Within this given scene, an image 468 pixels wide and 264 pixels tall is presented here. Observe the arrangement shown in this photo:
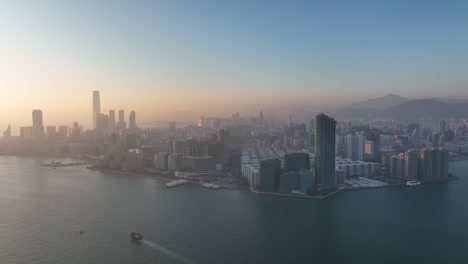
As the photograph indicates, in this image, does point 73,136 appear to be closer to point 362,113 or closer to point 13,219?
point 13,219

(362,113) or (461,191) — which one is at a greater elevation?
(362,113)

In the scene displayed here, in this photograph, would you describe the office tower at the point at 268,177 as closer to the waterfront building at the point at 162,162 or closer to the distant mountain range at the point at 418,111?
Answer: the waterfront building at the point at 162,162

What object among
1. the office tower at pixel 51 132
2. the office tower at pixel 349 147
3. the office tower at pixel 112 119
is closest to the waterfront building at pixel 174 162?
the office tower at pixel 349 147

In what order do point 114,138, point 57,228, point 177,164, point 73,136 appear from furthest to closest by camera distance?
point 73,136
point 114,138
point 177,164
point 57,228

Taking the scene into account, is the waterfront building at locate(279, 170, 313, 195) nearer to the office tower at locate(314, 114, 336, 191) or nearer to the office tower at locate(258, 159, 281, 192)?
the office tower at locate(258, 159, 281, 192)

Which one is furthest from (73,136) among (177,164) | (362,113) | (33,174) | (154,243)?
(362,113)

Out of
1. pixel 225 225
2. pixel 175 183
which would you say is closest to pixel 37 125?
pixel 175 183
